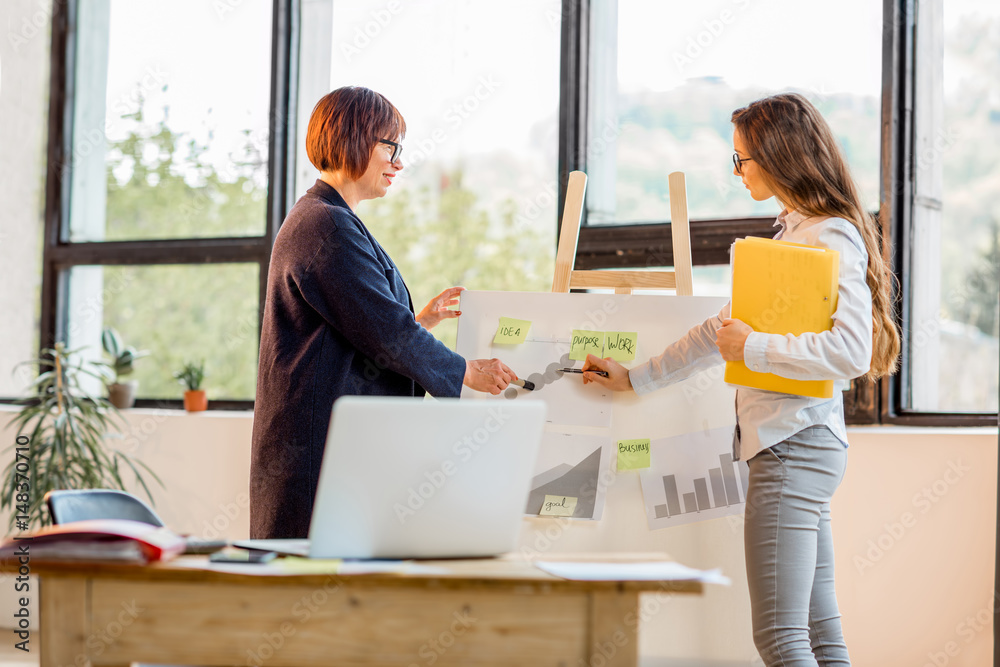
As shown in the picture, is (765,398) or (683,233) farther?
(683,233)

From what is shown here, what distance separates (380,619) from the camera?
102 cm

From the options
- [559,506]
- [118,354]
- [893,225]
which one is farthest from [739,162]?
[118,354]

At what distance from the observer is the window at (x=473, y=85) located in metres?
2.95

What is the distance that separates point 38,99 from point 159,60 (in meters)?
0.55

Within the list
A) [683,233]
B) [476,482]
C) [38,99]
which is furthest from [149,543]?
[38,99]

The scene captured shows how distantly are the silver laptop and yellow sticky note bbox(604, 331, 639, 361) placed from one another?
96cm

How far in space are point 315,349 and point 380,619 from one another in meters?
0.79

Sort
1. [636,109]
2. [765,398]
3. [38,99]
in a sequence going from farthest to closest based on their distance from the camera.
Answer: [38,99], [636,109], [765,398]

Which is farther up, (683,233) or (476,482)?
(683,233)

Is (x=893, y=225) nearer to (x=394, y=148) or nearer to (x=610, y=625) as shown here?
(x=394, y=148)

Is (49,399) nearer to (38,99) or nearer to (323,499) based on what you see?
(38,99)

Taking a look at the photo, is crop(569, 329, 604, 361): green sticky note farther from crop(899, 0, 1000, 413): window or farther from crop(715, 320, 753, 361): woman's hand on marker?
crop(899, 0, 1000, 413): window

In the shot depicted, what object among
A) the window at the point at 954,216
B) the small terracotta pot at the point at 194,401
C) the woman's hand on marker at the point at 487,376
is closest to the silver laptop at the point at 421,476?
the woman's hand on marker at the point at 487,376

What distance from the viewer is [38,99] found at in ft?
11.1
